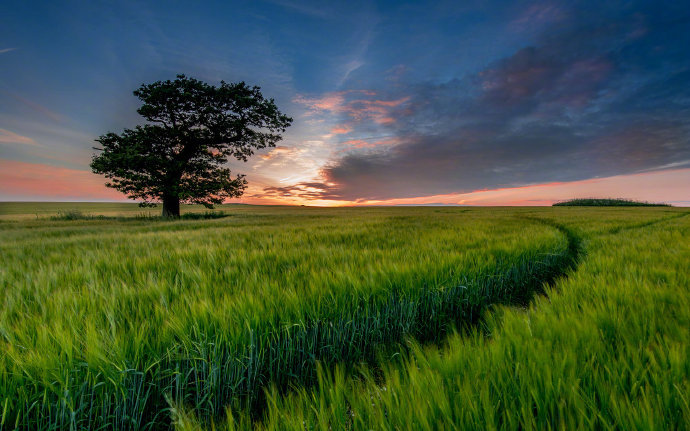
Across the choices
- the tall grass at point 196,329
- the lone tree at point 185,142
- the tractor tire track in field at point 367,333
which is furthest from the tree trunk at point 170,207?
the tractor tire track in field at point 367,333

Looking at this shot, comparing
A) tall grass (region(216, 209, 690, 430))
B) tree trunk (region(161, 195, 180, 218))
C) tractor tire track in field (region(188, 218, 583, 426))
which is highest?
tree trunk (region(161, 195, 180, 218))

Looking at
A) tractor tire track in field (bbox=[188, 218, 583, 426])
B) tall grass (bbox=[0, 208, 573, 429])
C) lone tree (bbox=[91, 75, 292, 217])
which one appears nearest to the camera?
tall grass (bbox=[0, 208, 573, 429])

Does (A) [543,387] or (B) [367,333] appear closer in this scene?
(A) [543,387]

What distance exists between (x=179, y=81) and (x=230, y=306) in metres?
20.3

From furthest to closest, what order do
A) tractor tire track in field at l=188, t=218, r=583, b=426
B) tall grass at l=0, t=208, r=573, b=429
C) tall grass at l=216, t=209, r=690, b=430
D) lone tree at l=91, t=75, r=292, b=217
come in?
lone tree at l=91, t=75, r=292, b=217 → tractor tire track in field at l=188, t=218, r=583, b=426 → tall grass at l=0, t=208, r=573, b=429 → tall grass at l=216, t=209, r=690, b=430

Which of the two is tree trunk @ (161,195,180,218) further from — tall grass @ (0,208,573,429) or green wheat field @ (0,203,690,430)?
green wheat field @ (0,203,690,430)

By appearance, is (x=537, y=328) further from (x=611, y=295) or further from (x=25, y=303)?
(x=25, y=303)

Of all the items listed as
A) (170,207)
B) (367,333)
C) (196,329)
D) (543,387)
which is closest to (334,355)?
(367,333)

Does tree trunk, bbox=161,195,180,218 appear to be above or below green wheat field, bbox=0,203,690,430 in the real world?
above

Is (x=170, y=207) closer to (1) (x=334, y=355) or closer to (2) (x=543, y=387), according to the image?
(1) (x=334, y=355)

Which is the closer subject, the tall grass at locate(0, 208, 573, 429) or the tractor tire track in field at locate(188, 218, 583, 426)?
the tall grass at locate(0, 208, 573, 429)

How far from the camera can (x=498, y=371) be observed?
1125 millimetres

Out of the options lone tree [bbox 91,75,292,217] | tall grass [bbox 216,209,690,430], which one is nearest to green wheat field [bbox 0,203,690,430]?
tall grass [bbox 216,209,690,430]

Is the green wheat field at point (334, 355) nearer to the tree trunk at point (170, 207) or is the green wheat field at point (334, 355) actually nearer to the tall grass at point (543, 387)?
the tall grass at point (543, 387)
